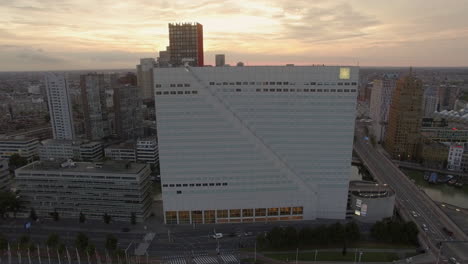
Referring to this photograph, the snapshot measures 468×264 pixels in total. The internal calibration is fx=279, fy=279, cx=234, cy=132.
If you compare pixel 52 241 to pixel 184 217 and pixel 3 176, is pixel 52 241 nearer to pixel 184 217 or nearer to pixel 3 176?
pixel 184 217

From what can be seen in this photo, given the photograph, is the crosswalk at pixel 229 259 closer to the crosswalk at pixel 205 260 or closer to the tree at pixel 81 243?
the crosswalk at pixel 205 260

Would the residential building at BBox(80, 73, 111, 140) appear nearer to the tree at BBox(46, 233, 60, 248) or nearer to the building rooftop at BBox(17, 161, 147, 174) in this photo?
the building rooftop at BBox(17, 161, 147, 174)

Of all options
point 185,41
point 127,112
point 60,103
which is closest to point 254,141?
point 185,41

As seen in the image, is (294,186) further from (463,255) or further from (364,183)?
(463,255)

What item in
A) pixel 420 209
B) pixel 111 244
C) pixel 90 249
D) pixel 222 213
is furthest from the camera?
pixel 420 209

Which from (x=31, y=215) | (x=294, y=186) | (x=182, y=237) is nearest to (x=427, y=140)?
(x=294, y=186)

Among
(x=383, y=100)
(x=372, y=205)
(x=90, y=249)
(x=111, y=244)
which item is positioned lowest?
(x=111, y=244)

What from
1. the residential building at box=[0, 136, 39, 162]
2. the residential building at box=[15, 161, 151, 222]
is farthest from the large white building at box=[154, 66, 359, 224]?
the residential building at box=[0, 136, 39, 162]
